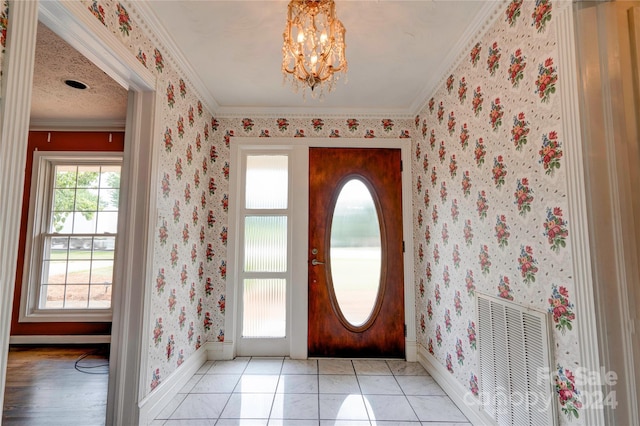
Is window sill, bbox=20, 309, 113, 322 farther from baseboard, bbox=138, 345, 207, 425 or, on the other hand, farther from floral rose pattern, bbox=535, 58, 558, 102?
floral rose pattern, bbox=535, 58, 558, 102

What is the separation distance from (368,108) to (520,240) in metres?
2.09

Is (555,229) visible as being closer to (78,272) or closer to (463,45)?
(463,45)

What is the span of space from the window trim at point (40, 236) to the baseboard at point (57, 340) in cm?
19

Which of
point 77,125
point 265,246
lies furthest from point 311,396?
point 77,125

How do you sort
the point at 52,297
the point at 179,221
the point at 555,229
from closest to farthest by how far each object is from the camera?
the point at 555,229, the point at 179,221, the point at 52,297

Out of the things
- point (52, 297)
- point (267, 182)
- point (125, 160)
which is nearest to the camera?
point (125, 160)

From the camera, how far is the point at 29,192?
348 cm

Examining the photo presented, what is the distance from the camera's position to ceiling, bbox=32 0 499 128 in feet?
5.76

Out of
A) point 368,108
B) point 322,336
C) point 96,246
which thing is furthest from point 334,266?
point 96,246

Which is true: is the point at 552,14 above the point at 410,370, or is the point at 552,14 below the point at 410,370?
above

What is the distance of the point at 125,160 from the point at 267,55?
124 centimetres

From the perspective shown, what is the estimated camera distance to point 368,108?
10.1 ft

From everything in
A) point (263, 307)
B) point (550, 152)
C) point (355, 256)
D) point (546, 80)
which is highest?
point (546, 80)

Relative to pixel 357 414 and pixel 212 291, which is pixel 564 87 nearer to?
pixel 357 414
